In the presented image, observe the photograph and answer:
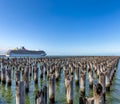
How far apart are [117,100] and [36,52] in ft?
384

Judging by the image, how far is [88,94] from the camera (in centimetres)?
1424

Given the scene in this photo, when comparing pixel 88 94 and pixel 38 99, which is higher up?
pixel 38 99

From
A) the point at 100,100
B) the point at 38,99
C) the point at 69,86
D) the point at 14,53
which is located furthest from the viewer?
the point at 14,53

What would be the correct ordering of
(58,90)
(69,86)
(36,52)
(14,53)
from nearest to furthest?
(69,86) → (58,90) → (14,53) → (36,52)

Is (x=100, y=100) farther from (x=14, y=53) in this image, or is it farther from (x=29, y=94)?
(x=14, y=53)

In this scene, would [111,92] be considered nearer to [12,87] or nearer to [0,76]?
[12,87]

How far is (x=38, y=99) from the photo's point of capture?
7.11m

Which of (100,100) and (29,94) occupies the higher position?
(100,100)

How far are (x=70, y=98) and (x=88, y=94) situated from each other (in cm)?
398

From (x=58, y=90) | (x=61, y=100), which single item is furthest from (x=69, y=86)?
(x=58, y=90)

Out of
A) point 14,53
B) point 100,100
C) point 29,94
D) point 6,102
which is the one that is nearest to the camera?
point 100,100

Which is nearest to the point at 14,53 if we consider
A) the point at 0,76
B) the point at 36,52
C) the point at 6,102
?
the point at 36,52

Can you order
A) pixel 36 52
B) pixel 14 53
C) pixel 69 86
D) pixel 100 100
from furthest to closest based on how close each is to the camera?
pixel 36 52
pixel 14 53
pixel 69 86
pixel 100 100

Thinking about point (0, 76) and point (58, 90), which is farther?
point (0, 76)
